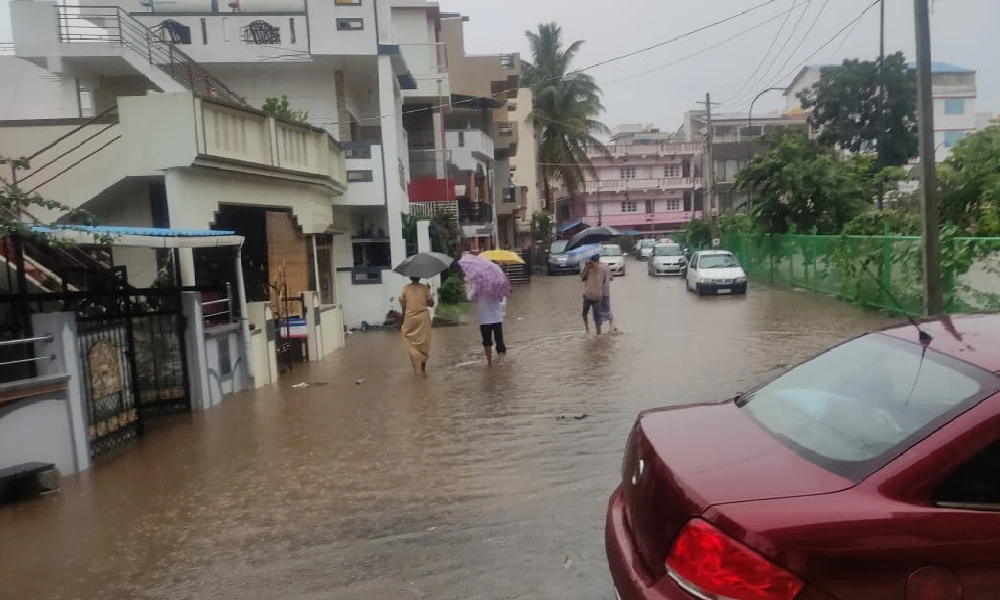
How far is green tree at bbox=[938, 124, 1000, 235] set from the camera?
15.8 metres

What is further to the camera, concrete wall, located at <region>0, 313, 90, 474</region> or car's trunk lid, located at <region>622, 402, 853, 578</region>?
concrete wall, located at <region>0, 313, 90, 474</region>

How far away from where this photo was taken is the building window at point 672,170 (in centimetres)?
7281

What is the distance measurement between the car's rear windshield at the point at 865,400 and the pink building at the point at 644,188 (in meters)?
68.8

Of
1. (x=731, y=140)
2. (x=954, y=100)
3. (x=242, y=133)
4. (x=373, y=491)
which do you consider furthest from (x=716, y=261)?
(x=954, y=100)

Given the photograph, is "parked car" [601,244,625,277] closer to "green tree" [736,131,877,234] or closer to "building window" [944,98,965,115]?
"green tree" [736,131,877,234]

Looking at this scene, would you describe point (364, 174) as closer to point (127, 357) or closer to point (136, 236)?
point (136, 236)

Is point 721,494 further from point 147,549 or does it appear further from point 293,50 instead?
point 293,50

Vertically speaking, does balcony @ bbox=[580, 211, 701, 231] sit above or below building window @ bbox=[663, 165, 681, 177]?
below

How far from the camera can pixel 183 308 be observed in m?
9.24

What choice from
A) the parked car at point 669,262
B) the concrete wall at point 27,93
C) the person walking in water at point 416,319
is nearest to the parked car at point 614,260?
the parked car at point 669,262

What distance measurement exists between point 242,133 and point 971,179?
1534 centimetres

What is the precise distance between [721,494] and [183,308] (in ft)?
27.4

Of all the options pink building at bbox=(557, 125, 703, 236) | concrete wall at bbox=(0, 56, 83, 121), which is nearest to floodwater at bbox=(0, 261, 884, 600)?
concrete wall at bbox=(0, 56, 83, 121)

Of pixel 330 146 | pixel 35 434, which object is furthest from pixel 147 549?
pixel 330 146
